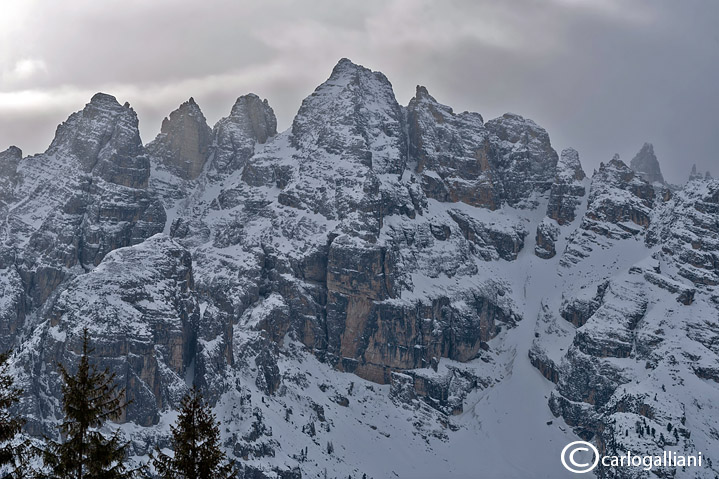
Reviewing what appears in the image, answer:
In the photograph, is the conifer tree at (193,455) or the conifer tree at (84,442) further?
the conifer tree at (193,455)

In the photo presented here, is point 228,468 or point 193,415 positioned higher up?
point 193,415

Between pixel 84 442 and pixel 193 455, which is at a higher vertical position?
pixel 84 442

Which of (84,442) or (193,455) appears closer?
(84,442)

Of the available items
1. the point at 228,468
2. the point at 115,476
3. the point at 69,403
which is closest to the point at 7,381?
the point at 69,403

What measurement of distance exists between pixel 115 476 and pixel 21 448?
5.35m

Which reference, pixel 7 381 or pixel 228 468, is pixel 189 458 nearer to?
pixel 228 468

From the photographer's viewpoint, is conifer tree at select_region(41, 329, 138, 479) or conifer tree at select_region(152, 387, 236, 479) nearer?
conifer tree at select_region(41, 329, 138, 479)

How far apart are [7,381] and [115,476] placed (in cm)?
848

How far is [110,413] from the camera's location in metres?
50.5

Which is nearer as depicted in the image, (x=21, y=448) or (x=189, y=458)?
(x=21, y=448)

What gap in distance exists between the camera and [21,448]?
4884 centimetres

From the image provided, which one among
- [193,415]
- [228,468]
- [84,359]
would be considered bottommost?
[228,468]

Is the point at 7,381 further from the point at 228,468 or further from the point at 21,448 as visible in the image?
the point at 228,468

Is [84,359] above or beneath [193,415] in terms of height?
above
